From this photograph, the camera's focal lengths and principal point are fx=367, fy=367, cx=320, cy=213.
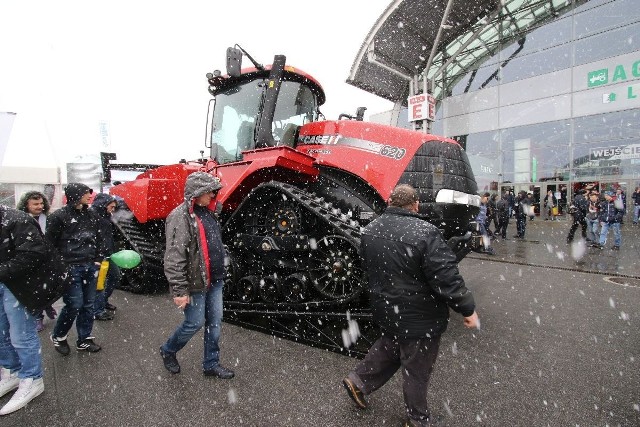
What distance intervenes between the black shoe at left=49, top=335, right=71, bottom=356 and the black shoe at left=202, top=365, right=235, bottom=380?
1645 millimetres

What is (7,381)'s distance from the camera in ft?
10.1

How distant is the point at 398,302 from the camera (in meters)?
2.46

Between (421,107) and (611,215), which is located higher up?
(421,107)

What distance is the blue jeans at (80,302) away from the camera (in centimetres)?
379

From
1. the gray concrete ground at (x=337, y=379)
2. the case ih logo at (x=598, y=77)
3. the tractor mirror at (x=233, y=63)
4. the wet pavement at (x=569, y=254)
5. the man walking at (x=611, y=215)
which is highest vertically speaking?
the case ih logo at (x=598, y=77)

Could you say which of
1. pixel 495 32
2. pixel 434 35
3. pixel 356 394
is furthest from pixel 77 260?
pixel 495 32

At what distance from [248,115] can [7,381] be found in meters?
3.91

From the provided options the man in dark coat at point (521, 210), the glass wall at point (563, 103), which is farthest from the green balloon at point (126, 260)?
the glass wall at point (563, 103)

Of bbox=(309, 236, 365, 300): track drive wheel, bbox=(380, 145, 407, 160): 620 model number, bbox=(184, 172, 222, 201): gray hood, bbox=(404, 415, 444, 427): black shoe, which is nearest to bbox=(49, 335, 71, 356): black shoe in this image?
bbox=(184, 172, 222, 201): gray hood

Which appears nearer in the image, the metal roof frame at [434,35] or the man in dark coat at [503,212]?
the man in dark coat at [503,212]

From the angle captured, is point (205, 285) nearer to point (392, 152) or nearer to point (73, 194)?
point (73, 194)

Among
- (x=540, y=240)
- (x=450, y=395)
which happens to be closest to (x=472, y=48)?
(x=540, y=240)

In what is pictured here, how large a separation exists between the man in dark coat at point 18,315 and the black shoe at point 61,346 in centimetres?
65

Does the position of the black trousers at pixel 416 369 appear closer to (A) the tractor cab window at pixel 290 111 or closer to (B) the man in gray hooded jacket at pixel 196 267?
(B) the man in gray hooded jacket at pixel 196 267
